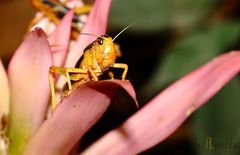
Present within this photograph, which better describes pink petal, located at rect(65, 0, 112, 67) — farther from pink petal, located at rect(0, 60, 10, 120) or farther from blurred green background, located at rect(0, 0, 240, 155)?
blurred green background, located at rect(0, 0, 240, 155)

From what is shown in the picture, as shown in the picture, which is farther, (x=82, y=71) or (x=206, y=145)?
(x=206, y=145)

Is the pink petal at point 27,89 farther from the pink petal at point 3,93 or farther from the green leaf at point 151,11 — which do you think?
the green leaf at point 151,11

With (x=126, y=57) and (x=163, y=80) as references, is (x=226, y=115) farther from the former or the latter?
(x=126, y=57)

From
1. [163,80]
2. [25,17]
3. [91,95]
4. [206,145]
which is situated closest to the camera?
[91,95]

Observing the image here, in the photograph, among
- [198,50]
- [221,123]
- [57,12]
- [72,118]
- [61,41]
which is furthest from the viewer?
[198,50]

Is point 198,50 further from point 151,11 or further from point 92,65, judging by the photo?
point 92,65

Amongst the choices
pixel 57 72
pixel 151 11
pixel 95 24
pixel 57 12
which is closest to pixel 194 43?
pixel 151 11

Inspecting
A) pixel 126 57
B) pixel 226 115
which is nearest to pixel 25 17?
pixel 126 57
